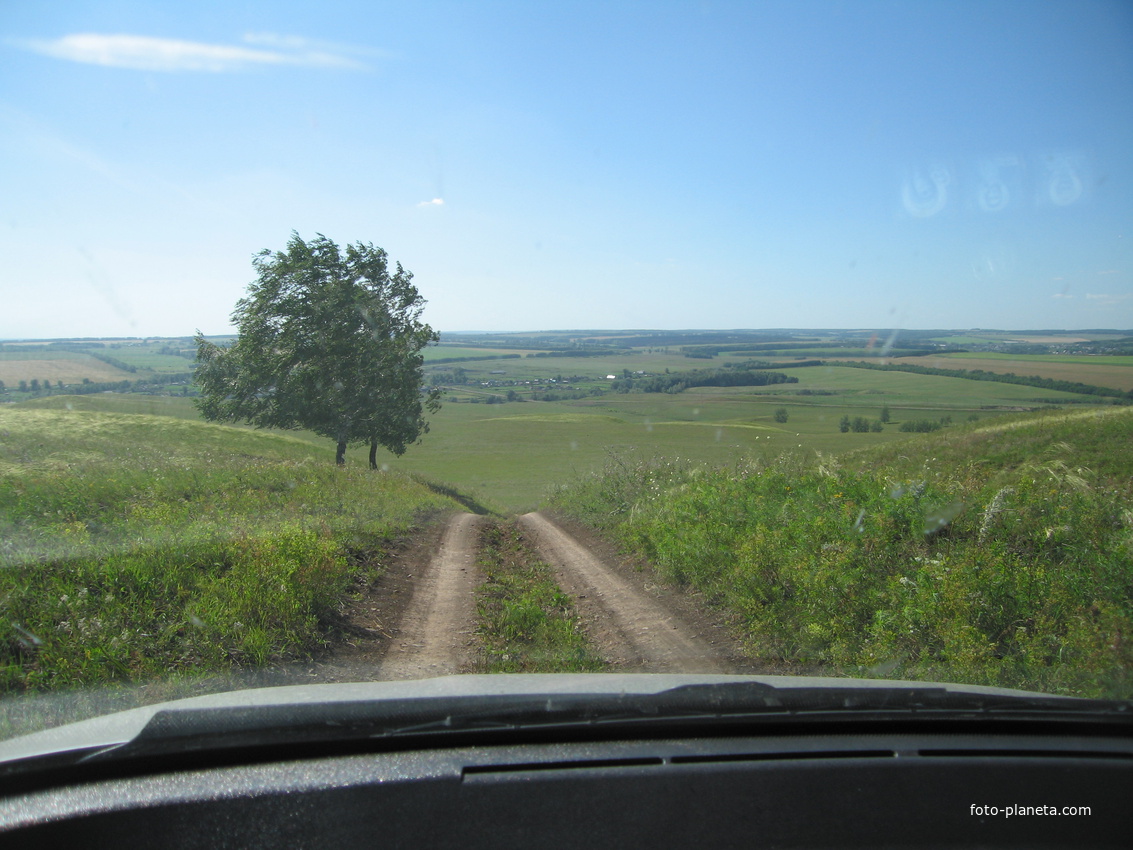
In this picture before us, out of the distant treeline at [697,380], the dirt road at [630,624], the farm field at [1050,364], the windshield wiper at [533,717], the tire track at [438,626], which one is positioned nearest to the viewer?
the windshield wiper at [533,717]

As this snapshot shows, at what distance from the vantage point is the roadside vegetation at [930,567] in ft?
16.4

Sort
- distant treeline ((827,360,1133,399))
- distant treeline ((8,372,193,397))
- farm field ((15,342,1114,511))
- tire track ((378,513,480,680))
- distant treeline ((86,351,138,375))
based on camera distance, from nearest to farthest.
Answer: tire track ((378,513,480,680)), distant treeline ((827,360,1133,399)), farm field ((15,342,1114,511)), distant treeline ((8,372,193,397)), distant treeline ((86,351,138,375))

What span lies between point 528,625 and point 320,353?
2268 centimetres

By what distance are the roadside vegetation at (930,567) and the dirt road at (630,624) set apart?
22.4 inches

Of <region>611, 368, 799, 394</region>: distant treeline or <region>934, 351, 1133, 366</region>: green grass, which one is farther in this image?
<region>611, 368, 799, 394</region>: distant treeline

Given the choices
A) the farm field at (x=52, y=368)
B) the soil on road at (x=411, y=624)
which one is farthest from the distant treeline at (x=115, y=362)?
the soil on road at (x=411, y=624)

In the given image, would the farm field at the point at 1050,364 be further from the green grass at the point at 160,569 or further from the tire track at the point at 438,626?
the green grass at the point at 160,569

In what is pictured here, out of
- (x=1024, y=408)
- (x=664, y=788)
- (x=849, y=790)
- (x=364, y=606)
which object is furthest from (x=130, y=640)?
(x=1024, y=408)

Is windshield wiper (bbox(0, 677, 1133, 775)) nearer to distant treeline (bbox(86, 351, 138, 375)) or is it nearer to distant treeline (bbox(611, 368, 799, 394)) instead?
distant treeline (bbox(86, 351, 138, 375))

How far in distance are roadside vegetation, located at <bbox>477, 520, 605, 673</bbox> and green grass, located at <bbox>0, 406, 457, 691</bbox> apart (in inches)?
62.2

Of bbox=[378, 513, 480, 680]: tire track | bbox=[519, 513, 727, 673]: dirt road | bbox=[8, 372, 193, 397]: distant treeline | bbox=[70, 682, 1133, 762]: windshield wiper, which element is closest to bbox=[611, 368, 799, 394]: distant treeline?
bbox=[8, 372, 193, 397]: distant treeline

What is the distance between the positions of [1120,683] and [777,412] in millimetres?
38314

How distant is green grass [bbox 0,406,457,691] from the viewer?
4.78 meters

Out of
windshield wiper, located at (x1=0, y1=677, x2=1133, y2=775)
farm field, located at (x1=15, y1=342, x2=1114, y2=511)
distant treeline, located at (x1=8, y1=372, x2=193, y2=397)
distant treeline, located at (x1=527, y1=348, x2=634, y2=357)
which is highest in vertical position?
distant treeline, located at (x1=527, y1=348, x2=634, y2=357)
